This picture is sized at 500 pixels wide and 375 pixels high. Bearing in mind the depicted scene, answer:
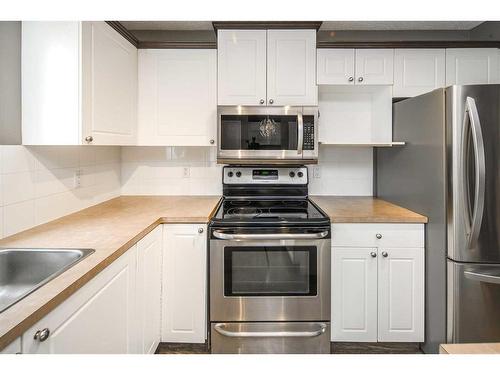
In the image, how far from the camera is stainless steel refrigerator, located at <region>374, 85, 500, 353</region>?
1838 millimetres

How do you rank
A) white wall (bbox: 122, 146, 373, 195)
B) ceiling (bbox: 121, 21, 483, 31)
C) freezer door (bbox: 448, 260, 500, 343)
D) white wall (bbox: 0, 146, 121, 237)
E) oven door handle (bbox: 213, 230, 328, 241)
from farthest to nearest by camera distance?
white wall (bbox: 122, 146, 373, 195), ceiling (bbox: 121, 21, 483, 31), oven door handle (bbox: 213, 230, 328, 241), freezer door (bbox: 448, 260, 500, 343), white wall (bbox: 0, 146, 121, 237)

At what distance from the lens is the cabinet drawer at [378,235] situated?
7.11ft

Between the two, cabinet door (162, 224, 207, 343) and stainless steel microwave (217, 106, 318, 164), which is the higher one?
stainless steel microwave (217, 106, 318, 164)

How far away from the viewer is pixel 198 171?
2953 mm

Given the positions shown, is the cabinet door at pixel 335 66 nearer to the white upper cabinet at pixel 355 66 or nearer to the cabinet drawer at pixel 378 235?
the white upper cabinet at pixel 355 66

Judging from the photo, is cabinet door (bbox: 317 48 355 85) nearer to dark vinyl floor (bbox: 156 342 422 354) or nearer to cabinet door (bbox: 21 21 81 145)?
cabinet door (bbox: 21 21 81 145)

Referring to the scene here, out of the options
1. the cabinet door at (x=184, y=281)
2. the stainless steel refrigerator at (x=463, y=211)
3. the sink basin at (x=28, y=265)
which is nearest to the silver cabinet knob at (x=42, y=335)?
the sink basin at (x=28, y=265)

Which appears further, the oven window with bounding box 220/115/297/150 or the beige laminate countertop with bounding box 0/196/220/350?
the oven window with bounding box 220/115/297/150

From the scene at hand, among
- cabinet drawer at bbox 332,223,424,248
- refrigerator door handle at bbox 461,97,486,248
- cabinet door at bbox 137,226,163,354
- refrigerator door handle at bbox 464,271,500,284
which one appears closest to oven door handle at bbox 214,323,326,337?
cabinet door at bbox 137,226,163,354

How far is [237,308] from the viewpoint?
214 cm

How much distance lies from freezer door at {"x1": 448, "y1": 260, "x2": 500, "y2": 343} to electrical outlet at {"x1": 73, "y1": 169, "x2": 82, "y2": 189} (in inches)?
83.7

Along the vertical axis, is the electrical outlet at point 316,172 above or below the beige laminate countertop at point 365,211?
above

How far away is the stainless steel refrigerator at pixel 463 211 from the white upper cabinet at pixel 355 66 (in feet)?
1.81
